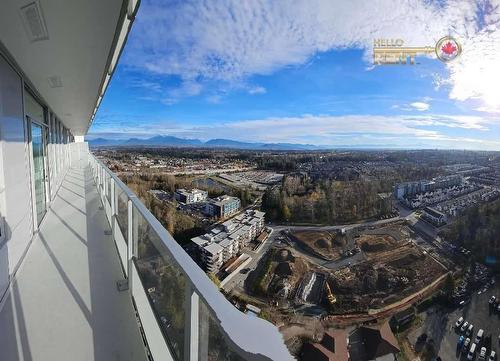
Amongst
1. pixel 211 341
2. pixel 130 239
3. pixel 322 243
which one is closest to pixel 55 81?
pixel 130 239

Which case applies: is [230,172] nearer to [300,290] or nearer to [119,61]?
[300,290]

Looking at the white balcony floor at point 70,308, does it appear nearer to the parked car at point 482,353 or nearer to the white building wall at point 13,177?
the white building wall at point 13,177

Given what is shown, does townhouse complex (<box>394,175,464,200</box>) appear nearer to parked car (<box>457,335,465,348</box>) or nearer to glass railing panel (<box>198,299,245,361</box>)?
parked car (<box>457,335,465,348</box>)

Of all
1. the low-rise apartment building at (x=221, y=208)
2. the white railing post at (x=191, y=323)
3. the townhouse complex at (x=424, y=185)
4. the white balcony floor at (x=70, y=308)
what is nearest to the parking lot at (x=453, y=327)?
the townhouse complex at (x=424, y=185)

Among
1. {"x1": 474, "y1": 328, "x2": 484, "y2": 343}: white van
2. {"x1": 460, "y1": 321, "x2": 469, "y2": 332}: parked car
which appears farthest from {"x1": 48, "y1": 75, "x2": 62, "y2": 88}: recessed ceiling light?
{"x1": 474, "y1": 328, "x2": 484, "y2": 343}: white van

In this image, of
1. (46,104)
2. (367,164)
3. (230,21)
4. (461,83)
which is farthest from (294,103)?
(46,104)

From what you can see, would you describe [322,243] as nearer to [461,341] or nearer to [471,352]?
[461,341]
